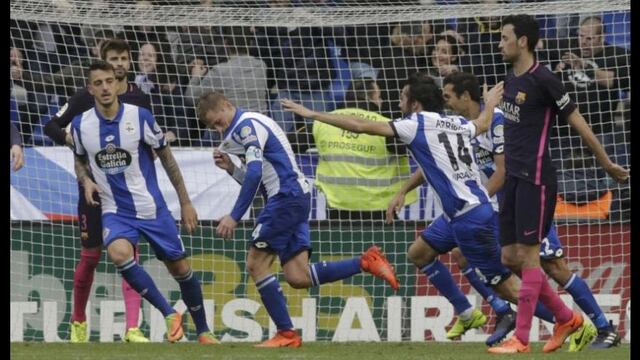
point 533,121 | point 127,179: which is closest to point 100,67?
point 127,179

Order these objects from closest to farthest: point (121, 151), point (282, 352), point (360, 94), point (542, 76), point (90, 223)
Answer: point (542, 76)
point (282, 352)
point (121, 151)
point (90, 223)
point (360, 94)

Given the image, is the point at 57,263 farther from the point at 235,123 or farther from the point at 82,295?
the point at 235,123

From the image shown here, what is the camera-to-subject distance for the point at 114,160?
11.0 metres

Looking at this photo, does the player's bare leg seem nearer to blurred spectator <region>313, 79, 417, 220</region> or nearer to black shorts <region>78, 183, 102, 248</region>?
Answer: blurred spectator <region>313, 79, 417, 220</region>

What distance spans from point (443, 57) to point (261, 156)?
11.8 feet

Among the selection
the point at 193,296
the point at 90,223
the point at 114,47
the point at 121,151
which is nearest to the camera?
the point at 121,151

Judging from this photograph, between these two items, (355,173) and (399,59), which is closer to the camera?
(355,173)

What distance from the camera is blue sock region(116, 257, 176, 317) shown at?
10.9 meters

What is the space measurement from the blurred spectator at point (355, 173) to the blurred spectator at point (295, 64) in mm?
480

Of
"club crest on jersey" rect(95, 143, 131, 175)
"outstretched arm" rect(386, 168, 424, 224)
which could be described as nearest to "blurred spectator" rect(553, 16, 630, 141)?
"outstretched arm" rect(386, 168, 424, 224)

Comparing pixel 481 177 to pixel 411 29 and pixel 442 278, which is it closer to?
pixel 442 278

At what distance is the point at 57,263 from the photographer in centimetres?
1330
